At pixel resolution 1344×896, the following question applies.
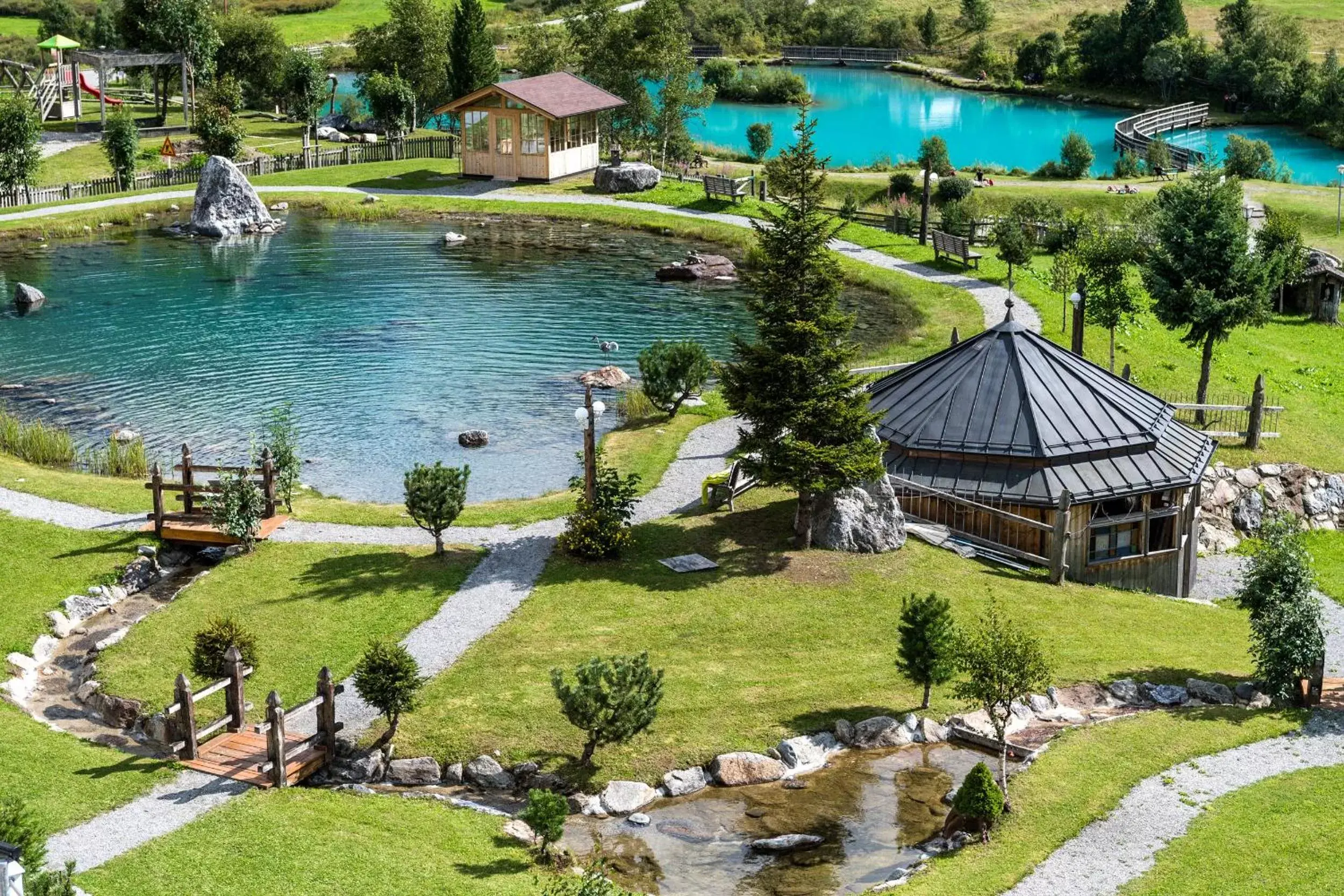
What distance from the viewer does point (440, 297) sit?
61156 mm

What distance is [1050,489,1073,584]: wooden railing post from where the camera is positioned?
34000mm

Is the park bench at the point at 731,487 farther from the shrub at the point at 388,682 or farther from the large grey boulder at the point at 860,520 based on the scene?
the shrub at the point at 388,682

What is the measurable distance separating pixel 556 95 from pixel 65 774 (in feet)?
204

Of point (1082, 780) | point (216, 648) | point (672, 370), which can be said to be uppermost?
point (672, 370)

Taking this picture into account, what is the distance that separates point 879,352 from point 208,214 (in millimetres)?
37750

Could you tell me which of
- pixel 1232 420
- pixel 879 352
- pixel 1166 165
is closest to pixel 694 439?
pixel 879 352

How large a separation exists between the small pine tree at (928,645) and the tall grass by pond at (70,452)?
23.6 metres

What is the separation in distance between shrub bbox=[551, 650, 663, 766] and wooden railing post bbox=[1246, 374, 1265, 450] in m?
25.5

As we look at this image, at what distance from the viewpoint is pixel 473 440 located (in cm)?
4338

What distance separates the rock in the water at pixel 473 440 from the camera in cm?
4334

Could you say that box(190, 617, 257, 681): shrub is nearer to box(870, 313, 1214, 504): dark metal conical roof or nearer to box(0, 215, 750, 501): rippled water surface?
box(0, 215, 750, 501): rippled water surface

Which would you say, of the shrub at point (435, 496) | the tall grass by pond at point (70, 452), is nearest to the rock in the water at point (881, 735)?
the shrub at point (435, 496)

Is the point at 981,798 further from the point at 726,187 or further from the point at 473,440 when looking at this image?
the point at 726,187

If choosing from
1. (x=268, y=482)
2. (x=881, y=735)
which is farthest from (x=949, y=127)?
(x=881, y=735)
